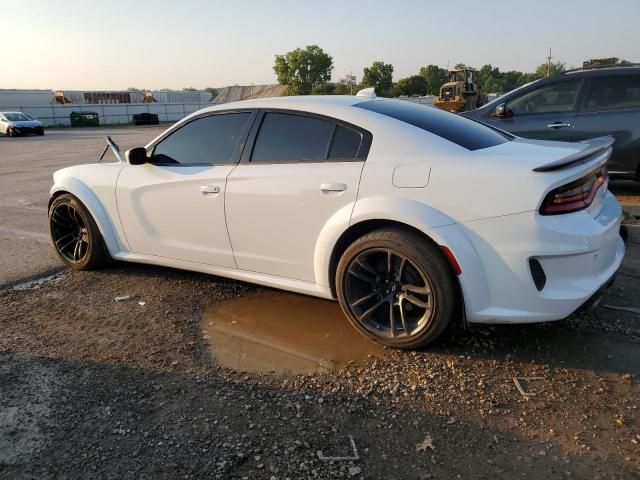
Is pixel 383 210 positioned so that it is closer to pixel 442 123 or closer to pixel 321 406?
pixel 442 123

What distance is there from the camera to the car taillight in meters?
2.87

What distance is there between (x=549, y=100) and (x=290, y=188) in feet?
17.4

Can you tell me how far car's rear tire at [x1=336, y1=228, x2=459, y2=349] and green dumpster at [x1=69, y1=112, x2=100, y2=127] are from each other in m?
52.4

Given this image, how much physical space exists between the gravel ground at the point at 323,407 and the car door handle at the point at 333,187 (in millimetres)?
1076

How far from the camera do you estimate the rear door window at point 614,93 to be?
691cm

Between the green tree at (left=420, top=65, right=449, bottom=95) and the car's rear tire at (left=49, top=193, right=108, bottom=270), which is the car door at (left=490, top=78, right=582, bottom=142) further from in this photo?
the green tree at (left=420, top=65, right=449, bottom=95)

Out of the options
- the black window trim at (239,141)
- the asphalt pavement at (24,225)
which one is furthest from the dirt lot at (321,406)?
the asphalt pavement at (24,225)

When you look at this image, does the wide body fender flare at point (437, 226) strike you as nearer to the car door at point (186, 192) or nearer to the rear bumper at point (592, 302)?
the rear bumper at point (592, 302)

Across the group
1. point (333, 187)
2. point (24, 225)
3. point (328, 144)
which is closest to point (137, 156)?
point (328, 144)

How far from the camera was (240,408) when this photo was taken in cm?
285

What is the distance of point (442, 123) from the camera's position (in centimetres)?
367

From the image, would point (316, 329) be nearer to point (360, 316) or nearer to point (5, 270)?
point (360, 316)

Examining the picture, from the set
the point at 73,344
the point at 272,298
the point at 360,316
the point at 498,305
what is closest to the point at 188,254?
the point at 272,298

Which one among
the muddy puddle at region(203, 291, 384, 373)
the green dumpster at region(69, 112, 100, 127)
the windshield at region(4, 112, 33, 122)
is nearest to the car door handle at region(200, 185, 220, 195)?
the muddy puddle at region(203, 291, 384, 373)
